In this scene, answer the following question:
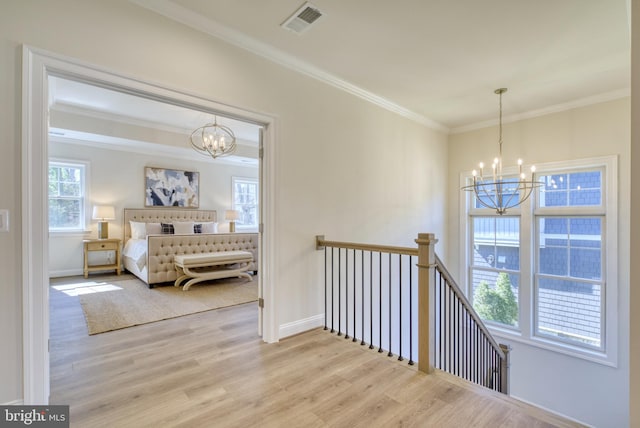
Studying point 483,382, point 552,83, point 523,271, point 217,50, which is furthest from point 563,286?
point 217,50

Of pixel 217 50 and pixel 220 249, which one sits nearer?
pixel 217 50

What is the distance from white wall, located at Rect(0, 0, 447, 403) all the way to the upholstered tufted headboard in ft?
15.8

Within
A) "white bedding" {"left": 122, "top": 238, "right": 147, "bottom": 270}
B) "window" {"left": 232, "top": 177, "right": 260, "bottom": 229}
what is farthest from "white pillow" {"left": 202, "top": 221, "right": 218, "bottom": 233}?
"white bedding" {"left": 122, "top": 238, "right": 147, "bottom": 270}

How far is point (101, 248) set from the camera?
5.61 metres

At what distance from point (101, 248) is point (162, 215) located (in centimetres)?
133

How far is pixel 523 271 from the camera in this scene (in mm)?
4391

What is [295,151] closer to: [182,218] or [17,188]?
[17,188]

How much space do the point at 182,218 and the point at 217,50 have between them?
521 cm

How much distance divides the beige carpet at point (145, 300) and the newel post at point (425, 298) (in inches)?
96.8

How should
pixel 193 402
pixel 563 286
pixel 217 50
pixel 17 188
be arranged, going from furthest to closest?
1. pixel 563 286
2. pixel 217 50
3. pixel 193 402
4. pixel 17 188

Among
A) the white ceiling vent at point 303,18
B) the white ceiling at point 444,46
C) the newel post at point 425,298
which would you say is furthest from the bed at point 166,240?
the newel post at point 425,298

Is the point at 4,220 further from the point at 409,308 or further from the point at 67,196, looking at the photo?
the point at 67,196

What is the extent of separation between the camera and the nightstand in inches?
214

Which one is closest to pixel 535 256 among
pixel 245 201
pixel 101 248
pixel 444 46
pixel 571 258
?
pixel 571 258
